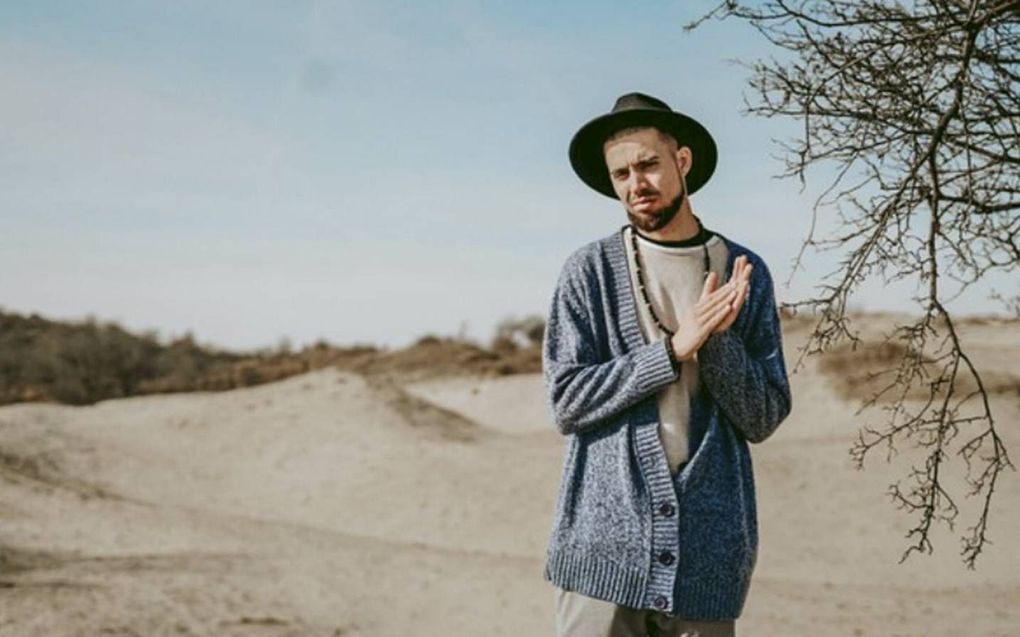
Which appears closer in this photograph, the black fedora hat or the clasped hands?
the clasped hands

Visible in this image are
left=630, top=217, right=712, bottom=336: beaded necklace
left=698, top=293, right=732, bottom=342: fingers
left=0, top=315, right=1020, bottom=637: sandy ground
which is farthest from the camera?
left=0, top=315, right=1020, bottom=637: sandy ground

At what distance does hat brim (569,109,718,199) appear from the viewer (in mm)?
2936

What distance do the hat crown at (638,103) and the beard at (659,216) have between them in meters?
0.22

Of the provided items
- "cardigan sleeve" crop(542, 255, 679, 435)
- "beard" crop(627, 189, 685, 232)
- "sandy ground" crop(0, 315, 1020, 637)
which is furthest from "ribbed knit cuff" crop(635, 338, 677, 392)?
"sandy ground" crop(0, 315, 1020, 637)

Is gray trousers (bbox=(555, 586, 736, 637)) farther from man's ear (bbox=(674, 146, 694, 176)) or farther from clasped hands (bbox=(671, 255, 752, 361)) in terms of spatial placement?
man's ear (bbox=(674, 146, 694, 176))

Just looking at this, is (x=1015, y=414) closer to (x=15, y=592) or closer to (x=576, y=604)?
(x=15, y=592)

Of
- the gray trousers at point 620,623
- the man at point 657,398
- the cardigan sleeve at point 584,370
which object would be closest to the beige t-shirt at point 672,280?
the man at point 657,398

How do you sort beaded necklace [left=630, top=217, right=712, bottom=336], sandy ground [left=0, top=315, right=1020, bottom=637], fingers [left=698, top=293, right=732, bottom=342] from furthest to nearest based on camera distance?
sandy ground [left=0, top=315, right=1020, bottom=637]
beaded necklace [left=630, top=217, right=712, bottom=336]
fingers [left=698, top=293, right=732, bottom=342]

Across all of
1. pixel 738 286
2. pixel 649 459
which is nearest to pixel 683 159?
pixel 738 286

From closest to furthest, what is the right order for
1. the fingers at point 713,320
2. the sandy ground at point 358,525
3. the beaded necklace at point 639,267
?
1. the fingers at point 713,320
2. the beaded necklace at point 639,267
3. the sandy ground at point 358,525

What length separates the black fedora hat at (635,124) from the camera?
2932 mm

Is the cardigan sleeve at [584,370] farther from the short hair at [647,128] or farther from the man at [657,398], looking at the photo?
the short hair at [647,128]

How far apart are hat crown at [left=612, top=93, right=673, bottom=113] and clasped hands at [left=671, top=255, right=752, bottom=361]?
0.46 m

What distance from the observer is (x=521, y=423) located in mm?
24344
